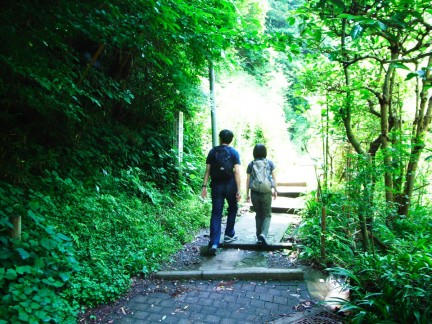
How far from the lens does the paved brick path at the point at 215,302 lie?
323 centimetres

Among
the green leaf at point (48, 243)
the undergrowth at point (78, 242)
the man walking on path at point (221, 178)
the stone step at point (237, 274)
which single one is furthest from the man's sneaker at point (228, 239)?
the green leaf at point (48, 243)

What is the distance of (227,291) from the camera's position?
3797 mm

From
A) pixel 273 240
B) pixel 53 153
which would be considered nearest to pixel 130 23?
pixel 53 153

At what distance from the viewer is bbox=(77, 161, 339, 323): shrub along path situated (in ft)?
10.6

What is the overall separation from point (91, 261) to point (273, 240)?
3087mm

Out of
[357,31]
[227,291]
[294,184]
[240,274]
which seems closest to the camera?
[357,31]

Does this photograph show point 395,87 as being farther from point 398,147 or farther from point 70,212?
point 70,212

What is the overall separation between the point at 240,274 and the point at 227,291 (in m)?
0.39

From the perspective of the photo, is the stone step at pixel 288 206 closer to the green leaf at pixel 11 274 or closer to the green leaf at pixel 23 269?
the green leaf at pixel 23 269

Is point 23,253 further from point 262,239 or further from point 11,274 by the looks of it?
point 262,239

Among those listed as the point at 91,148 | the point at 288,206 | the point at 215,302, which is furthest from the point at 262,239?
the point at 91,148

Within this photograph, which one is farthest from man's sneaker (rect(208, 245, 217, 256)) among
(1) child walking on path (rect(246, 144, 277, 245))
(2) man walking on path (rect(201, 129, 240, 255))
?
(1) child walking on path (rect(246, 144, 277, 245))

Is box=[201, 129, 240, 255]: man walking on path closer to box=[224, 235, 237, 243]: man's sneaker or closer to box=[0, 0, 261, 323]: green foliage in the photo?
box=[224, 235, 237, 243]: man's sneaker

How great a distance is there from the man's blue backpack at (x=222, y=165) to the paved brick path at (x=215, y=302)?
1630 millimetres
